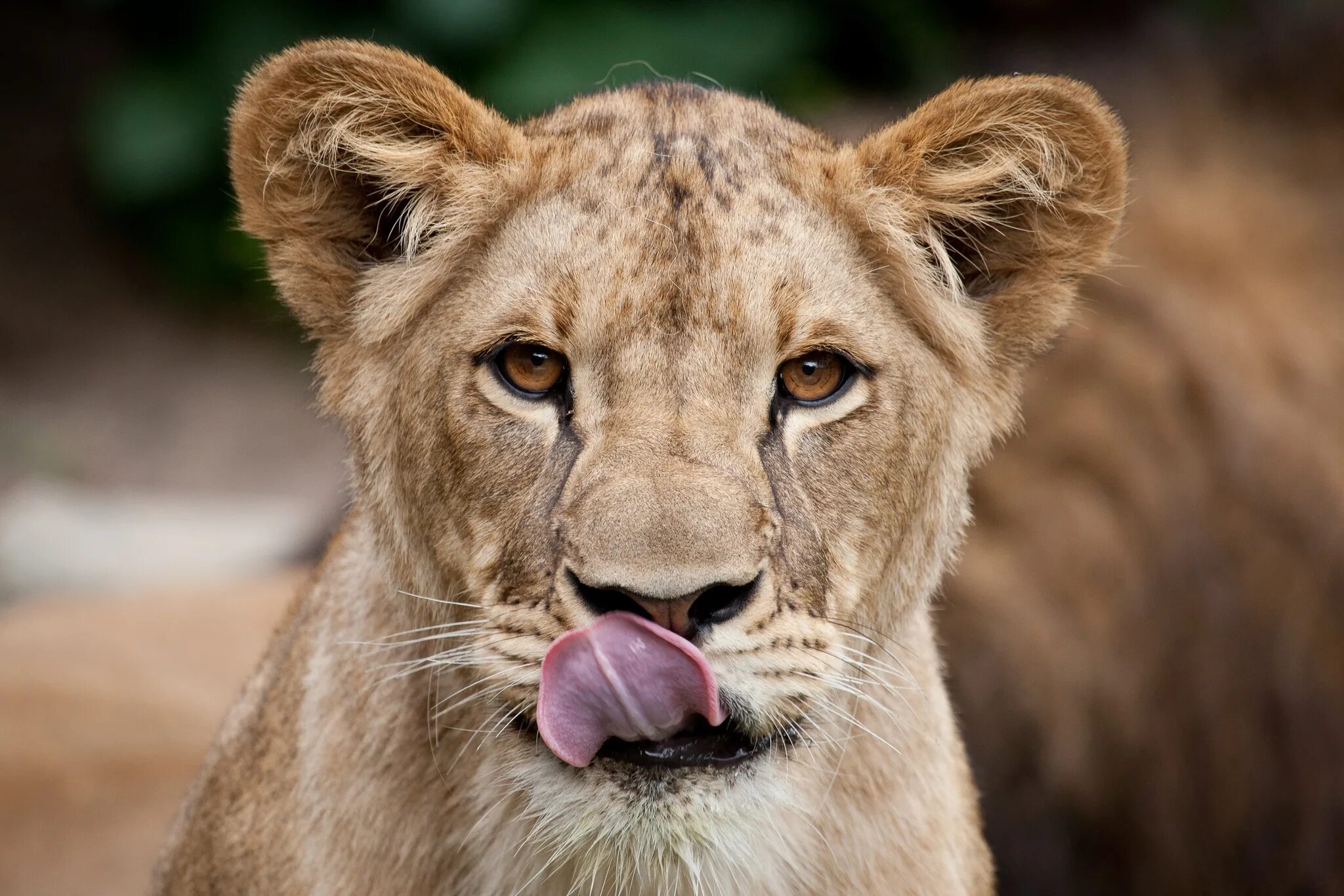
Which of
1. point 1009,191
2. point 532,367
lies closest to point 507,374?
point 532,367

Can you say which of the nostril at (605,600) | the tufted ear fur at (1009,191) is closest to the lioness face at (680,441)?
the nostril at (605,600)

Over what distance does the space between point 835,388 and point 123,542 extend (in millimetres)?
5552

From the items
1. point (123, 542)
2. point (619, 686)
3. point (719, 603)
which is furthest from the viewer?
point (123, 542)

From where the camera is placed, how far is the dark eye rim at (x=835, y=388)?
8.06ft

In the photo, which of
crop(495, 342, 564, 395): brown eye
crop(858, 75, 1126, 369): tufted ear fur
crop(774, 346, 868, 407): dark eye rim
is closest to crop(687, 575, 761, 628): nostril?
crop(774, 346, 868, 407): dark eye rim

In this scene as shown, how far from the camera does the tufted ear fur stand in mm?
2645

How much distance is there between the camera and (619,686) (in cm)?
208

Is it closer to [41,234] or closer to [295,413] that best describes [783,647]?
[295,413]

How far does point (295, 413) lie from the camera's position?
996 centimetres

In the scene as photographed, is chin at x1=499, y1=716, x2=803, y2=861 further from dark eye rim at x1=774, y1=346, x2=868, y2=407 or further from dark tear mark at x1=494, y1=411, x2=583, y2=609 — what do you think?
dark eye rim at x1=774, y1=346, x2=868, y2=407

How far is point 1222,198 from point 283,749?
6.00 m

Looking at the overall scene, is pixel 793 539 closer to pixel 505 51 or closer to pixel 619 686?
pixel 619 686

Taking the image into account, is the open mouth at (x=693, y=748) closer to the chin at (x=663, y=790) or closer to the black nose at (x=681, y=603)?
the chin at (x=663, y=790)

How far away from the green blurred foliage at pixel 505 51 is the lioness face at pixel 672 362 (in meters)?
5.83
